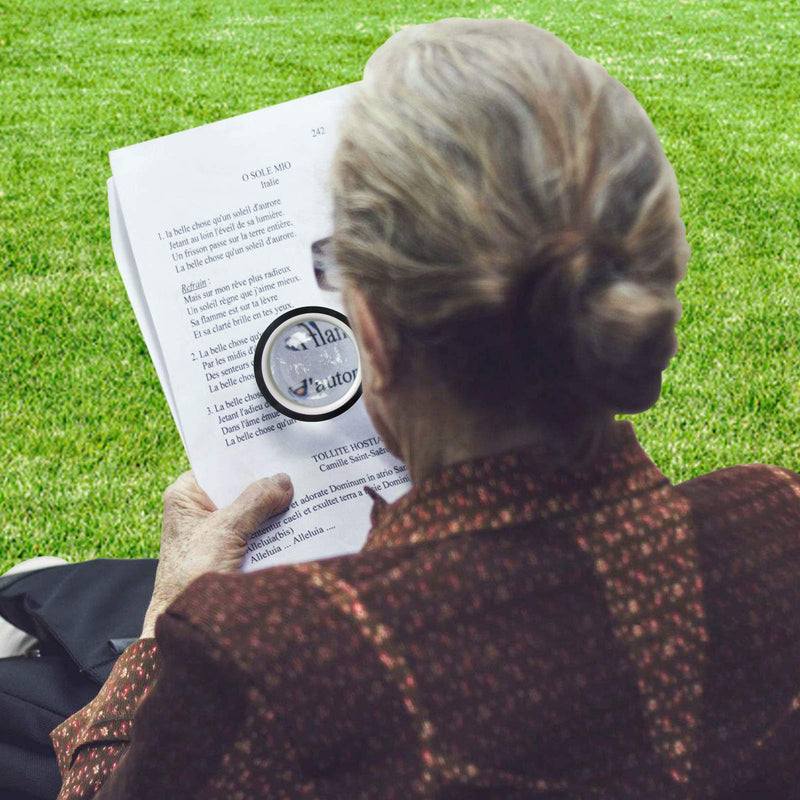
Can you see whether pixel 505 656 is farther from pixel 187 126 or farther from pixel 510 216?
pixel 187 126

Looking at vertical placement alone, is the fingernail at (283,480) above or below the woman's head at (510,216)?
below

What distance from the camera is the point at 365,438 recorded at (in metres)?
1.53

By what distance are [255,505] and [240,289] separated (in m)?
0.35

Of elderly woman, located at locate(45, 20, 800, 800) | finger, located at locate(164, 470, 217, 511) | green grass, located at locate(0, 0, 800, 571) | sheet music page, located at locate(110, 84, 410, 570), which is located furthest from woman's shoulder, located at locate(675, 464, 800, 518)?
green grass, located at locate(0, 0, 800, 571)

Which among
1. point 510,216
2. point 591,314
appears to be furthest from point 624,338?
point 510,216

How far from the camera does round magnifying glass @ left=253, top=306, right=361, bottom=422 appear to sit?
1.51 metres

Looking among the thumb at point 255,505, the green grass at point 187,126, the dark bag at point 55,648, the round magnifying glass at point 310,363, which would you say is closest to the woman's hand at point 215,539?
the thumb at point 255,505

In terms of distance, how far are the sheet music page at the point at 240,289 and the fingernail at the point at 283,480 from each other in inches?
0.6

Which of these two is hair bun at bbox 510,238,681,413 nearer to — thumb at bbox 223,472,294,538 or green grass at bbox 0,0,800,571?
thumb at bbox 223,472,294,538

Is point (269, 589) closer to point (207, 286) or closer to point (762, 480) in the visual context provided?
point (762, 480)

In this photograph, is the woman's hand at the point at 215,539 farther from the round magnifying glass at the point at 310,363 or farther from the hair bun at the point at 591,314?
the hair bun at the point at 591,314

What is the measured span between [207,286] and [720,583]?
3.00 feet

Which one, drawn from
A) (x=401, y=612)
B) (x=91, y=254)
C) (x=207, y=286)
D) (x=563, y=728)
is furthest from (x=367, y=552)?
(x=91, y=254)

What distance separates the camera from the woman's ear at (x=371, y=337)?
0.99 metres
